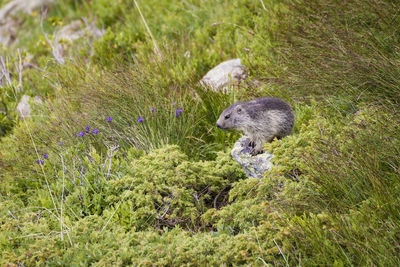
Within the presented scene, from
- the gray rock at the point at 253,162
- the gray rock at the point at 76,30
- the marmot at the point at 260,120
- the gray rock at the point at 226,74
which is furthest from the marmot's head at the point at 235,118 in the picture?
the gray rock at the point at 76,30

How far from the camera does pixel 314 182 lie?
13.4 ft

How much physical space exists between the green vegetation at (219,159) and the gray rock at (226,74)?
7.0 inches

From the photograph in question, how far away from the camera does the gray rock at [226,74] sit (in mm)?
7078

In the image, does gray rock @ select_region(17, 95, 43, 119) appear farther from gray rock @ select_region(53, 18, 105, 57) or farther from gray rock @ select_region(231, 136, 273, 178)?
gray rock @ select_region(231, 136, 273, 178)

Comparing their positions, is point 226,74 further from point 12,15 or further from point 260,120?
point 12,15

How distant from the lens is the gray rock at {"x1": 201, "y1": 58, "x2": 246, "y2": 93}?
7.08 metres

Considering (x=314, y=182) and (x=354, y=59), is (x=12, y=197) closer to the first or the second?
(x=314, y=182)

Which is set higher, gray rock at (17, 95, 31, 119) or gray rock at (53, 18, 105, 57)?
gray rock at (53, 18, 105, 57)

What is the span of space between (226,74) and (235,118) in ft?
6.60

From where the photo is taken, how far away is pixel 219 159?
525 centimetres

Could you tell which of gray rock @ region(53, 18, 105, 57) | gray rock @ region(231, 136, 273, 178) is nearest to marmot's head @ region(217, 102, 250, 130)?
gray rock @ region(231, 136, 273, 178)

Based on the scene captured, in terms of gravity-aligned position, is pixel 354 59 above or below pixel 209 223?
above

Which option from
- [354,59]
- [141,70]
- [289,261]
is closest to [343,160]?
[289,261]

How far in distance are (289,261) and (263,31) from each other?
16.4 ft
